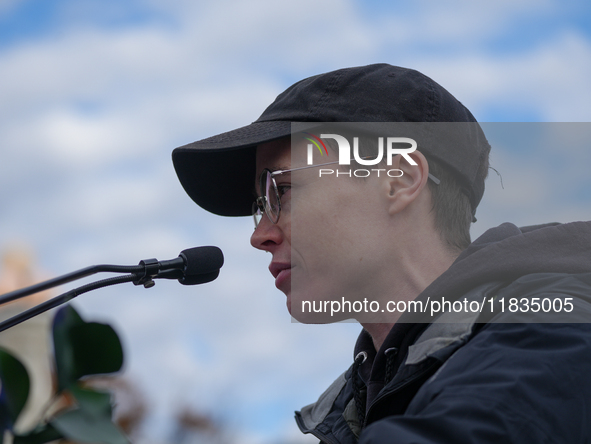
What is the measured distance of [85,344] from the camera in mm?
1112

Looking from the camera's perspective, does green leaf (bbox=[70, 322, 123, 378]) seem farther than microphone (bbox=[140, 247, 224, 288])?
No

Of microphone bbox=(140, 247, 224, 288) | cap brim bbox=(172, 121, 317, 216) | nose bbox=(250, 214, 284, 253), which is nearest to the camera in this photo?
microphone bbox=(140, 247, 224, 288)

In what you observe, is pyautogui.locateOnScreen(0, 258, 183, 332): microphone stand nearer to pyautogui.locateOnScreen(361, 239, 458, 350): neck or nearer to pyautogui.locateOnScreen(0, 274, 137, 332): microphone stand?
pyautogui.locateOnScreen(0, 274, 137, 332): microphone stand

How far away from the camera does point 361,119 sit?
7.55 feet

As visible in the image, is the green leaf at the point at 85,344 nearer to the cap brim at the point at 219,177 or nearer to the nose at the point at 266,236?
the nose at the point at 266,236

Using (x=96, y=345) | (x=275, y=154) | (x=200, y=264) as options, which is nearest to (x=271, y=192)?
(x=275, y=154)

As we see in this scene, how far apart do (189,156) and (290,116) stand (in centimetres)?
60

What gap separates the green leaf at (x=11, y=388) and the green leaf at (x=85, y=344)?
0.07 meters

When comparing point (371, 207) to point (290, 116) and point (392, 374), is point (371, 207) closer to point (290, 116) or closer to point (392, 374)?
point (290, 116)

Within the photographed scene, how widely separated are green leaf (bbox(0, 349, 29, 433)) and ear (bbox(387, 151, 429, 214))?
155cm

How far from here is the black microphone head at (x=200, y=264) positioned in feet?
5.85

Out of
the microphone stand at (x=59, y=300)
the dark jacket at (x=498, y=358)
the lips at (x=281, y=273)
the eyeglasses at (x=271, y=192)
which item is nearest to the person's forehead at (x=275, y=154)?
the eyeglasses at (x=271, y=192)

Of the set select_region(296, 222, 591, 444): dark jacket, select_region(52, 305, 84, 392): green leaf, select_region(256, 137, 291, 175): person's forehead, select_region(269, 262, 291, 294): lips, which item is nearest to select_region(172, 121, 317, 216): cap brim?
select_region(256, 137, 291, 175): person's forehead

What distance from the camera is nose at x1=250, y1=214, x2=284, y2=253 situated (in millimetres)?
2424
